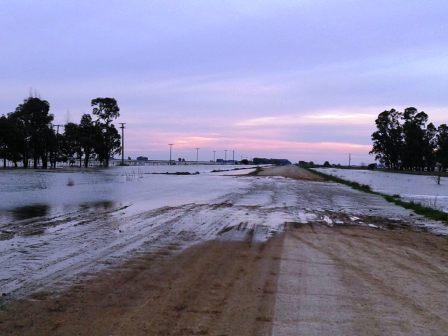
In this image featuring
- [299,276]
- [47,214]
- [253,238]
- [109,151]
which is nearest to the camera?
[299,276]

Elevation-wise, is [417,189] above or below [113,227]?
below

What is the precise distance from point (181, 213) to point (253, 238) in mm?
4859

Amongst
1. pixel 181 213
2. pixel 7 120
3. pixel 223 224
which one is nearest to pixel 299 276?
pixel 223 224

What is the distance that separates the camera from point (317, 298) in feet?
20.4

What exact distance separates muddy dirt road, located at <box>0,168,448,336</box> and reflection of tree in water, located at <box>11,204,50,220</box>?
16.8 feet

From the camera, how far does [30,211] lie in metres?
15.3

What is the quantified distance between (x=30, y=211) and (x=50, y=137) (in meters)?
67.1

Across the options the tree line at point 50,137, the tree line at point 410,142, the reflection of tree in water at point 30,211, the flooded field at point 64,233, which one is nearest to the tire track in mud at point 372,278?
the flooded field at point 64,233

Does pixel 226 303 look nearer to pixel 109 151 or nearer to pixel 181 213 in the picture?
pixel 181 213

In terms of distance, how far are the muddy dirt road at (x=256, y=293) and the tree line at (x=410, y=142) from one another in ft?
379

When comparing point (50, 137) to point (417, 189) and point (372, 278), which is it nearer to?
point (417, 189)

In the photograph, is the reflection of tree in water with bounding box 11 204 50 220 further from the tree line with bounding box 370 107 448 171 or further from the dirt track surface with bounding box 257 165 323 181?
the tree line with bounding box 370 107 448 171

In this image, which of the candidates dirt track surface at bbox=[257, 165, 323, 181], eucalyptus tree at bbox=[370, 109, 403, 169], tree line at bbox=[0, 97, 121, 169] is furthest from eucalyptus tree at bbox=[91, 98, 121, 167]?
eucalyptus tree at bbox=[370, 109, 403, 169]

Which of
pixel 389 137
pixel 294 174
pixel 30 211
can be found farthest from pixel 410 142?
pixel 30 211
